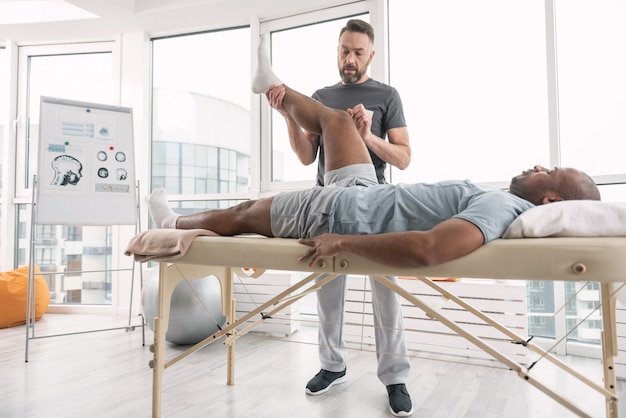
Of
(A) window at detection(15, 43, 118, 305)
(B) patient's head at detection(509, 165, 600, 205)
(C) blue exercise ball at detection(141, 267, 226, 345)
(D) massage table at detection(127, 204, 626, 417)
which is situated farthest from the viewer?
(A) window at detection(15, 43, 118, 305)

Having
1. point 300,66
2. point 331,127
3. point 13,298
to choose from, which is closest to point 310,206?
point 331,127

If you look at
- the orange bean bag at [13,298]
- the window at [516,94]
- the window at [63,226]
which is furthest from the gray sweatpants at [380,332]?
the window at [63,226]

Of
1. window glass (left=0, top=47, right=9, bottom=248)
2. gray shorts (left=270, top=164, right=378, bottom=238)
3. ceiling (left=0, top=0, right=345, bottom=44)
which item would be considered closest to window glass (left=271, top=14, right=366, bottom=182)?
ceiling (left=0, top=0, right=345, bottom=44)

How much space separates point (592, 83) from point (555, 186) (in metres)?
1.50

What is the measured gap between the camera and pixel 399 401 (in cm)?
147

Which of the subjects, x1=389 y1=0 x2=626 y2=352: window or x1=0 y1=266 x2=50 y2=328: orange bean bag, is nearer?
x1=389 y1=0 x2=626 y2=352: window

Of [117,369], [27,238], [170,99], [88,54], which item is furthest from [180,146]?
[117,369]

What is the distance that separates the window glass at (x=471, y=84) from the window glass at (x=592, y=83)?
0.10 metres

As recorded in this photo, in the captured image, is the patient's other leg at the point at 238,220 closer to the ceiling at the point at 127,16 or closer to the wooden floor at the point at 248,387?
the wooden floor at the point at 248,387

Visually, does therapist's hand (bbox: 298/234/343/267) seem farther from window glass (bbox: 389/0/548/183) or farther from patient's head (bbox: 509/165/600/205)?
window glass (bbox: 389/0/548/183)

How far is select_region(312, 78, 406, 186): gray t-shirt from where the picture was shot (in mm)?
1769

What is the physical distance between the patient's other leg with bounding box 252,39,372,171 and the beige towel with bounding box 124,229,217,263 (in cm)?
46

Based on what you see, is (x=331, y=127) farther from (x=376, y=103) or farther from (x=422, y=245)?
(x=422, y=245)

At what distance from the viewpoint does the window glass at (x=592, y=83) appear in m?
2.25
